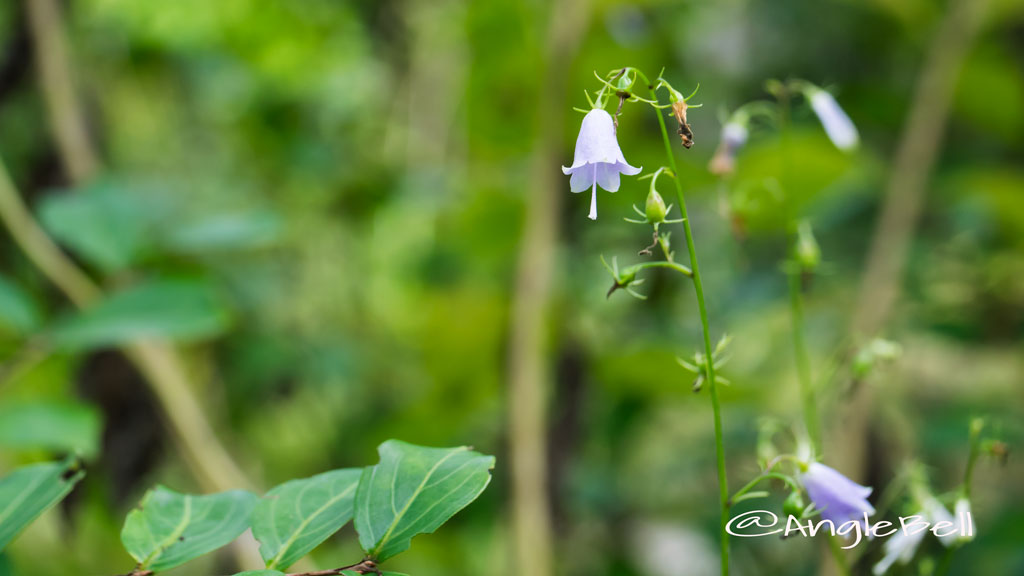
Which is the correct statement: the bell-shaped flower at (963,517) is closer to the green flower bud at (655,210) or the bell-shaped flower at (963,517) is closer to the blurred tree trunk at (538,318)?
the green flower bud at (655,210)

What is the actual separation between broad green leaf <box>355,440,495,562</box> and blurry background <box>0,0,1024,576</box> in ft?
1.48

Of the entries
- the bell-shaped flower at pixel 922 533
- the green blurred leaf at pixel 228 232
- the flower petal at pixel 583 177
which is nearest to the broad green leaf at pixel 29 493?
the flower petal at pixel 583 177

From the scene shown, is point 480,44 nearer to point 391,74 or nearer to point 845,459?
point 391,74

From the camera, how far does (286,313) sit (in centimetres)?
128

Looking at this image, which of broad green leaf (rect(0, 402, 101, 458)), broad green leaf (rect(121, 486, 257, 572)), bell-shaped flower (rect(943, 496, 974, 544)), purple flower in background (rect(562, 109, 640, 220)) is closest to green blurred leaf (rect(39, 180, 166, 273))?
broad green leaf (rect(0, 402, 101, 458))

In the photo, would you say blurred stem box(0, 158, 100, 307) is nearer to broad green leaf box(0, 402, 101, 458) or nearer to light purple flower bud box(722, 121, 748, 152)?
broad green leaf box(0, 402, 101, 458)

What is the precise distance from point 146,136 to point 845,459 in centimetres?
117

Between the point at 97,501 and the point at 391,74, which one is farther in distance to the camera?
the point at 391,74

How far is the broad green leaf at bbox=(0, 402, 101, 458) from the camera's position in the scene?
630 millimetres

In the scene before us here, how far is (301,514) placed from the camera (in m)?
0.31

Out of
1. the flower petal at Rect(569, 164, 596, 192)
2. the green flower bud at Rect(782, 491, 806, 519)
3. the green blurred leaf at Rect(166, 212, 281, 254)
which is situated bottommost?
the green flower bud at Rect(782, 491, 806, 519)

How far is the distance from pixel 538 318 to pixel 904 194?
434 mm

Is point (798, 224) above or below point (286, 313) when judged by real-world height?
below

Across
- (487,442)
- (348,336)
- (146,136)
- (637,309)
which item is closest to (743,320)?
(637,309)
